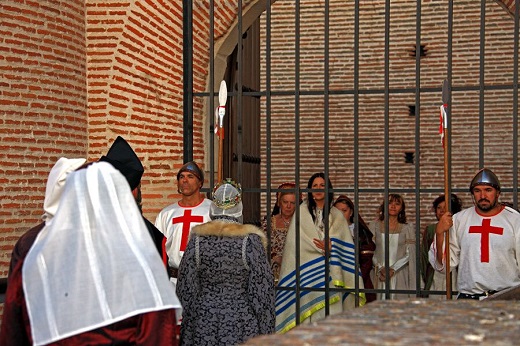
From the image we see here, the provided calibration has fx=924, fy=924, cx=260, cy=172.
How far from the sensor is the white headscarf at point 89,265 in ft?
10.4

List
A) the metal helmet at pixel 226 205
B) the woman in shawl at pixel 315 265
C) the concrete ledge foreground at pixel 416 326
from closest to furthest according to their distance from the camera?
the concrete ledge foreground at pixel 416 326, the metal helmet at pixel 226 205, the woman in shawl at pixel 315 265

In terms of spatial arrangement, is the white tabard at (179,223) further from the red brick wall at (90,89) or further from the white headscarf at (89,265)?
the white headscarf at (89,265)

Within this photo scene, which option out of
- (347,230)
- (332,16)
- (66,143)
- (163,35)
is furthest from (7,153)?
(332,16)

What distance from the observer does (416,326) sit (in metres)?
2.73

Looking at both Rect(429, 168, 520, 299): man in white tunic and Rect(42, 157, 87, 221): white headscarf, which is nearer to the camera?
Rect(42, 157, 87, 221): white headscarf

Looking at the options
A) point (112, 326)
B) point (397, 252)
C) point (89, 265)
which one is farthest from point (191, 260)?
point (397, 252)

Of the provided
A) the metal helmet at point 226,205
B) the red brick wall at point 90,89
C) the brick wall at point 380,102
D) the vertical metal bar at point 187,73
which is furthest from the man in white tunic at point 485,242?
the brick wall at point 380,102

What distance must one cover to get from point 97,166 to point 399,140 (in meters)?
10.8

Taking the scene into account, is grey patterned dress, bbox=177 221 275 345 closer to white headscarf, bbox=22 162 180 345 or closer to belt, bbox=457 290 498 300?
white headscarf, bbox=22 162 180 345

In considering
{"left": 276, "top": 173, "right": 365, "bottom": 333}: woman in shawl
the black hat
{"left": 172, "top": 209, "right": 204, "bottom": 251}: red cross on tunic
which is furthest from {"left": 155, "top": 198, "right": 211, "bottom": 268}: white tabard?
the black hat

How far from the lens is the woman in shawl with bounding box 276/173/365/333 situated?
23.9 ft

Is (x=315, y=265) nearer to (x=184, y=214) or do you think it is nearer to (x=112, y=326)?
(x=184, y=214)

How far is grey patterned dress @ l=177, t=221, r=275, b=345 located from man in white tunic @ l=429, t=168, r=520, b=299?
5.54 feet

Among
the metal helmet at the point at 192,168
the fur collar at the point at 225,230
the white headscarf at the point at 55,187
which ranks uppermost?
the metal helmet at the point at 192,168
